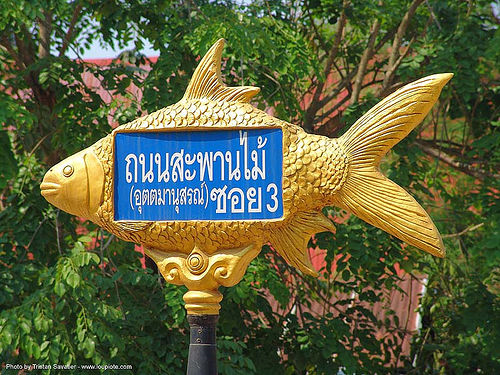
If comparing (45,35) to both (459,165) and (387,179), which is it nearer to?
(459,165)

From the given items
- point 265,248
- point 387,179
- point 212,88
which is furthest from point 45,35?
point 387,179

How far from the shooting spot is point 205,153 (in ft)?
8.55

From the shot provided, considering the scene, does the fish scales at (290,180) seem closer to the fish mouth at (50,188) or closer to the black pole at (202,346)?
Answer: the fish mouth at (50,188)


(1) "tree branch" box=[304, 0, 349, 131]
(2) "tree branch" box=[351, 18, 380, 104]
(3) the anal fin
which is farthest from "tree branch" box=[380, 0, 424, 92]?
(3) the anal fin

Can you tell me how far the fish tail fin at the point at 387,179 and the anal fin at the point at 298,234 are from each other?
111mm

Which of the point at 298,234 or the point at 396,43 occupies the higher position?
the point at 396,43

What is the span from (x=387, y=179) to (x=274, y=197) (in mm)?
391

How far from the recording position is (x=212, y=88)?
8.93 feet

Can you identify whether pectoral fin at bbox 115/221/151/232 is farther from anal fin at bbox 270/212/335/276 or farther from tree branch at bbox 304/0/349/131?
tree branch at bbox 304/0/349/131

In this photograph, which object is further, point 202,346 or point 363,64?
point 363,64

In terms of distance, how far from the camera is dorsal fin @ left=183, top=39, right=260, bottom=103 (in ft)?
8.84

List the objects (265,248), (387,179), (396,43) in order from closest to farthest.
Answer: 1. (387,179)
2. (265,248)
3. (396,43)

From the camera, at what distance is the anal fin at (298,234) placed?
2.57 m

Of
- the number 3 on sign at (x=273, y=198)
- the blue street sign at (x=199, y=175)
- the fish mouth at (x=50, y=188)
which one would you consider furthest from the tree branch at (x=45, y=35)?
the number 3 on sign at (x=273, y=198)
